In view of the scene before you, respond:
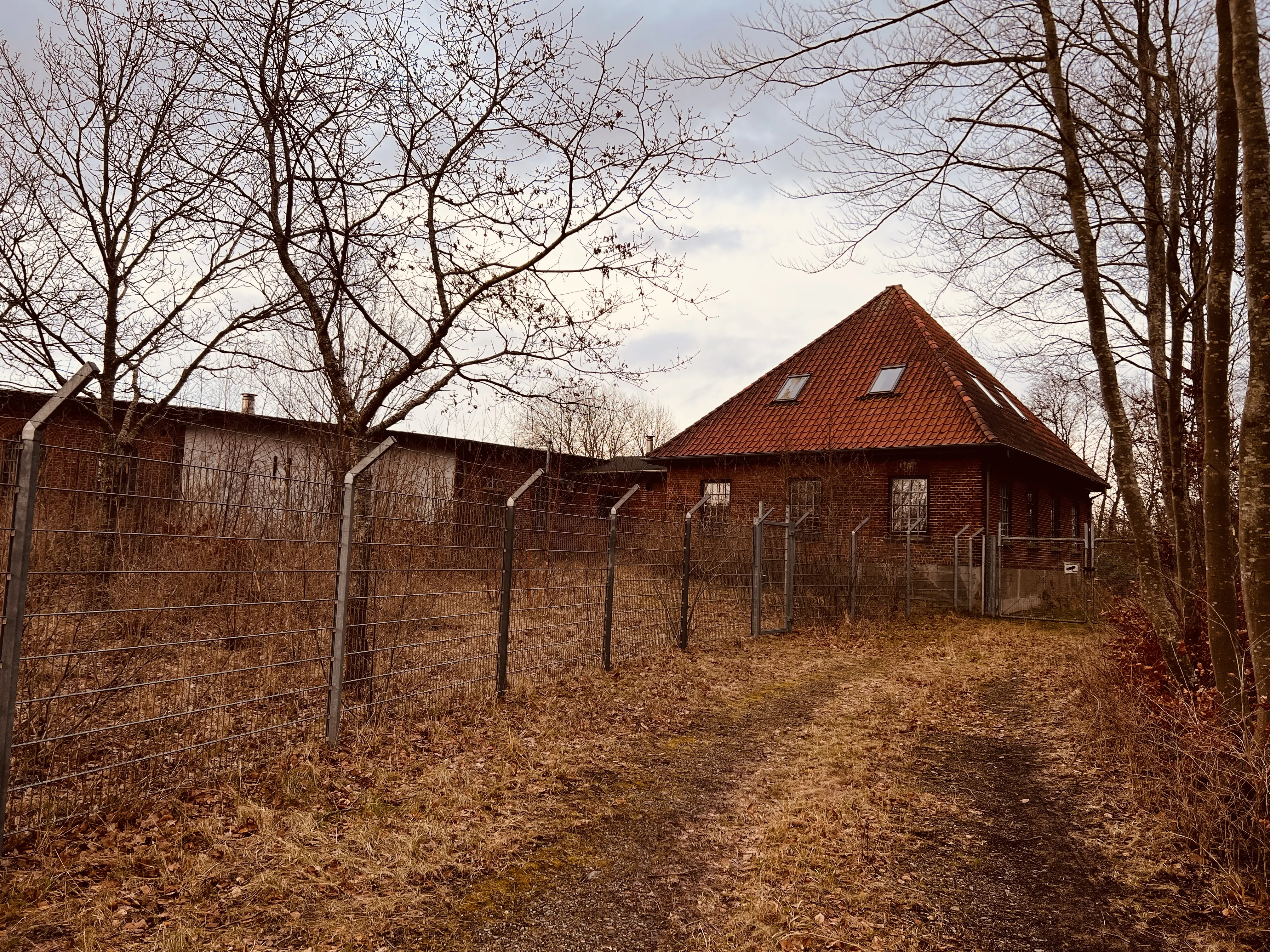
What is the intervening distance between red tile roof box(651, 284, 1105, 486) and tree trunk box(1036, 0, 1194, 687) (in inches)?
453

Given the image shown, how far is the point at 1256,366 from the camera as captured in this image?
4168mm

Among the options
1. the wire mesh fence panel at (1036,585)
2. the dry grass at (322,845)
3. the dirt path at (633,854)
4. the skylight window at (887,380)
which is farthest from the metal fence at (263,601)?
the skylight window at (887,380)

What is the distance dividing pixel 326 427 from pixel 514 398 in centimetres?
803

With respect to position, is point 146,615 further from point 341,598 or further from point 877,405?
point 877,405

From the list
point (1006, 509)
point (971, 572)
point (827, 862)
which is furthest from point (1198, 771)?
point (1006, 509)

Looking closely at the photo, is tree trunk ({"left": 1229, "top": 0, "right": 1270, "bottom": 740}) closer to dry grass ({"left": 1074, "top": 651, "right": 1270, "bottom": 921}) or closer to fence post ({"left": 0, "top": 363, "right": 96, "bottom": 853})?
dry grass ({"left": 1074, "top": 651, "right": 1270, "bottom": 921})

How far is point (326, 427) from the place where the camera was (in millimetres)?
14578

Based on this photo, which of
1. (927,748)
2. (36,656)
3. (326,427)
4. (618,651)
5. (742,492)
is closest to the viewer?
(36,656)

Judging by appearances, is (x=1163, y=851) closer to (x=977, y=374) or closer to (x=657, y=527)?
(x=657, y=527)

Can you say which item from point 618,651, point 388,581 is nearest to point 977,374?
point 618,651

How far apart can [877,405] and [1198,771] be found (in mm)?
17327

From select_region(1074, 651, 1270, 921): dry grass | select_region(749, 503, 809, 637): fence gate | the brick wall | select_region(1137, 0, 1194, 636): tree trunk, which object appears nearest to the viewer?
select_region(1074, 651, 1270, 921): dry grass

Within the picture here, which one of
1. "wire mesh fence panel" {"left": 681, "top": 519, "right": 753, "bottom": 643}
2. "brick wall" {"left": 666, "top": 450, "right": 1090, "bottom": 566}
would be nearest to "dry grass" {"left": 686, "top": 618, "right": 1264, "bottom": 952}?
"wire mesh fence panel" {"left": 681, "top": 519, "right": 753, "bottom": 643}

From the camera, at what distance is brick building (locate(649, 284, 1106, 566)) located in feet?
62.3
